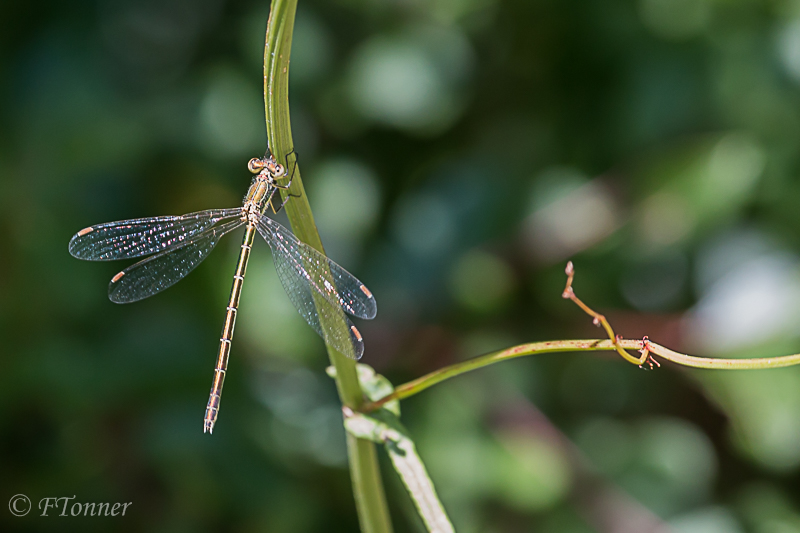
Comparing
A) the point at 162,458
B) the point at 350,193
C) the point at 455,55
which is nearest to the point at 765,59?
the point at 455,55

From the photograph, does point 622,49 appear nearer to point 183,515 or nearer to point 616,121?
point 616,121

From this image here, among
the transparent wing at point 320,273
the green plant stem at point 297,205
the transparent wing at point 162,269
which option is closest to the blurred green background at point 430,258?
the transparent wing at point 162,269

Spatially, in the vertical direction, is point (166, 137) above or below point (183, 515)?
above

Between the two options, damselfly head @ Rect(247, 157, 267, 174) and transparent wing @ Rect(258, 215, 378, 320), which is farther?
damselfly head @ Rect(247, 157, 267, 174)

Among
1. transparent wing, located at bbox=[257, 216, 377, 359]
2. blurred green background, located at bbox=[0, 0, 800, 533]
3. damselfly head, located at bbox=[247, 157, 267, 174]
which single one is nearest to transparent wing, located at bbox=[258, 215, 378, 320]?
transparent wing, located at bbox=[257, 216, 377, 359]

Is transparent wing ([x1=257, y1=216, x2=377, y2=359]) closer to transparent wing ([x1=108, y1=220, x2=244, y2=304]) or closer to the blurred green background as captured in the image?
A: transparent wing ([x1=108, y1=220, x2=244, y2=304])

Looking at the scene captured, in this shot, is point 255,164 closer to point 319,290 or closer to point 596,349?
point 319,290
